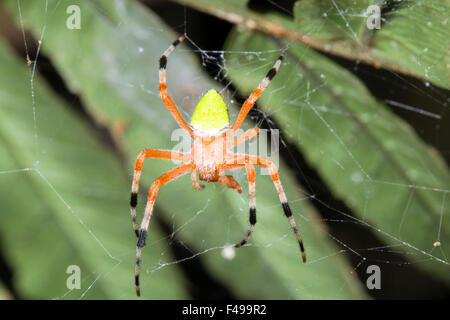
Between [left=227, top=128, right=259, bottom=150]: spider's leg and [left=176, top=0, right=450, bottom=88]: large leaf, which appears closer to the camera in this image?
[left=176, top=0, right=450, bottom=88]: large leaf

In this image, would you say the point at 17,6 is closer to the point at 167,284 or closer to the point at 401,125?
the point at 167,284

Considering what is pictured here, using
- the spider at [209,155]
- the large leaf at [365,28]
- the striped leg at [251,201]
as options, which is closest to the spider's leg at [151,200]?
the spider at [209,155]

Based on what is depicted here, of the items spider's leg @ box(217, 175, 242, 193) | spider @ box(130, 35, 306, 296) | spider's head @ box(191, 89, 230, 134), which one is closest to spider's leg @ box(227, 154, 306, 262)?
spider @ box(130, 35, 306, 296)

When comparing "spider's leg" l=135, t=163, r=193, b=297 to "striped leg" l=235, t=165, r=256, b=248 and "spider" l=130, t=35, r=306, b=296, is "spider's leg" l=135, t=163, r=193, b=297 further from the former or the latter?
"striped leg" l=235, t=165, r=256, b=248

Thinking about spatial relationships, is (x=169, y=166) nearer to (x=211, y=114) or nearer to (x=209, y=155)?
(x=209, y=155)

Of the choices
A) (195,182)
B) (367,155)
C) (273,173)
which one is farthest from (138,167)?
(367,155)
